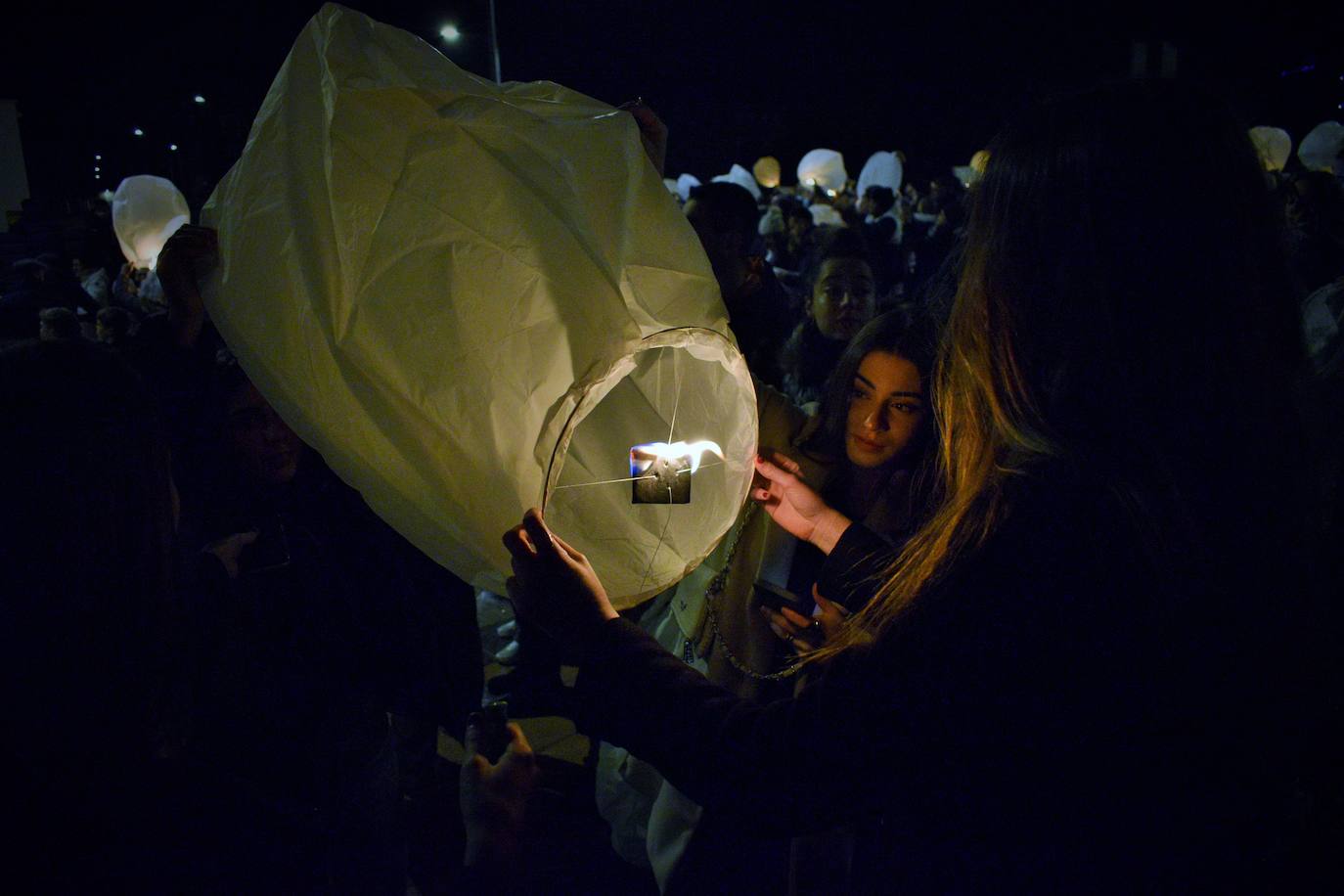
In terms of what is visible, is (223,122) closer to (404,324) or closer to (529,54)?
(404,324)

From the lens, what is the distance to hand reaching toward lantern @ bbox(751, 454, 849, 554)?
1558 millimetres

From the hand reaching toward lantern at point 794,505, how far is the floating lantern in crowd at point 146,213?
4.23 m

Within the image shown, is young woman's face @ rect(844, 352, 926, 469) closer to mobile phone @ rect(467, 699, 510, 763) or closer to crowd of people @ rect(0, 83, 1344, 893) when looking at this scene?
crowd of people @ rect(0, 83, 1344, 893)

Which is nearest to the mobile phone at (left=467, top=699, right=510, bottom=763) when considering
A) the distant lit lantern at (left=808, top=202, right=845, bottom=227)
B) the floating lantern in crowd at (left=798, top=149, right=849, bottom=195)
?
the distant lit lantern at (left=808, top=202, right=845, bottom=227)

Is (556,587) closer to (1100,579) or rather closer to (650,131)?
(1100,579)

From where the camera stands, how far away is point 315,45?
999mm

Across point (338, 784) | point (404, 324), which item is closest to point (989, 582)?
point (404, 324)

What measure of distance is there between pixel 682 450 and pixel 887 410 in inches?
27.7

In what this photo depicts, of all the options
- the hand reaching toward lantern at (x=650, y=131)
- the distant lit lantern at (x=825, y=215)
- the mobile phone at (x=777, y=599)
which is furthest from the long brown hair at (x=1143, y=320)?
the distant lit lantern at (x=825, y=215)

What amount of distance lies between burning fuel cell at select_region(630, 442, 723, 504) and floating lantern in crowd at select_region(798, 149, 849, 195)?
11.7 metres

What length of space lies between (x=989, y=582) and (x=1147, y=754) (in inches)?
8.5

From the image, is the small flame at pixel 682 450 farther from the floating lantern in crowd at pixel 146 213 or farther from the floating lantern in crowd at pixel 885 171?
the floating lantern in crowd at pixel 885 171

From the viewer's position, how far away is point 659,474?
104cm

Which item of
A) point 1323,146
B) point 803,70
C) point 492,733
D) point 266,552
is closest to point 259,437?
point 266,552
